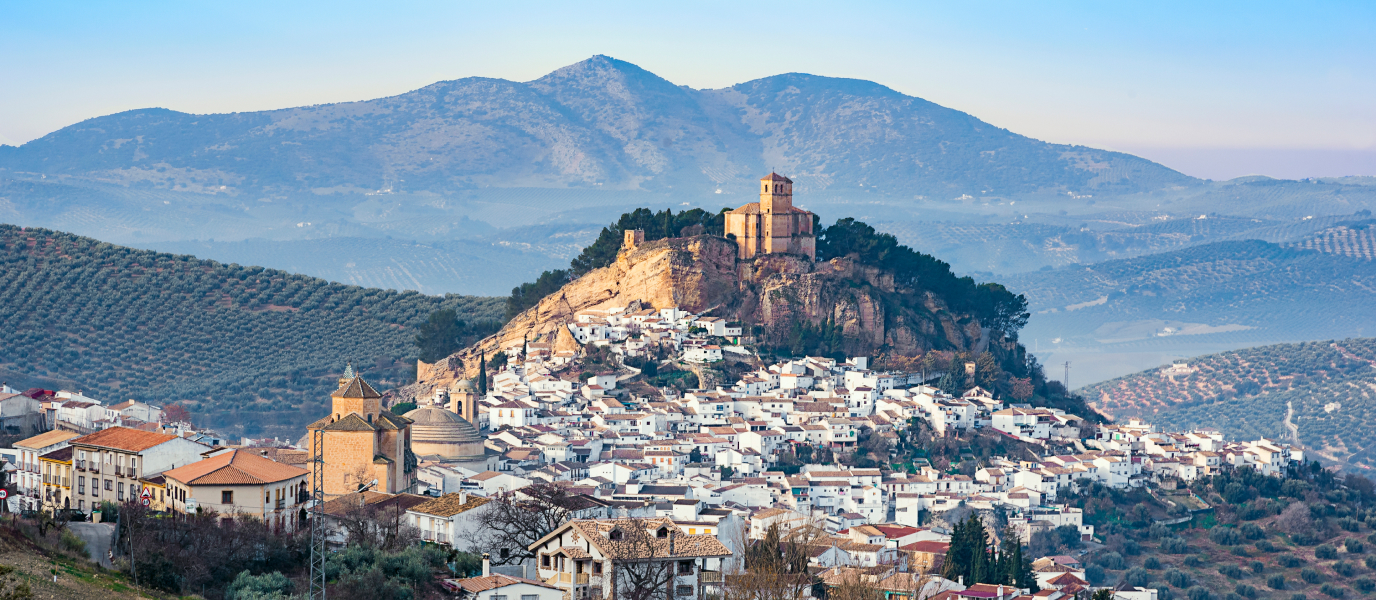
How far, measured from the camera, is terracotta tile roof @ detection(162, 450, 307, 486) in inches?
1251

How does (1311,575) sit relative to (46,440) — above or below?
below

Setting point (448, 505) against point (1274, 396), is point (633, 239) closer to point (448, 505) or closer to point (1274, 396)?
point (448, 505)

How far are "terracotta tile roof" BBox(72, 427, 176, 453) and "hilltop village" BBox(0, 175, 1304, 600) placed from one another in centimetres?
12

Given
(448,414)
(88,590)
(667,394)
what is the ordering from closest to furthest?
1. (88,590)
2. (448,414)
3. (667,394)

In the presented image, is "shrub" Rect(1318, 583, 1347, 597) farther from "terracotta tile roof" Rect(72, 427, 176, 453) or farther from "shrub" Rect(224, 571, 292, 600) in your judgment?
"shrub" Rect(224, 571, 292, 600)

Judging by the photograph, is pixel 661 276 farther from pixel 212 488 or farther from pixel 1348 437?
pixel 1348 437

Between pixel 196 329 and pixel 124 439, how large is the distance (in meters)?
65.4

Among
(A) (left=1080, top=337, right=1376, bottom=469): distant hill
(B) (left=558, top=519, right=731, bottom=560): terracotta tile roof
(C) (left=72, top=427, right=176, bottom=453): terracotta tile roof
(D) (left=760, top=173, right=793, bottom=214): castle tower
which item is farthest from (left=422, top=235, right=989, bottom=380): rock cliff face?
(A) (left=1080, top=337, right=1376, bottom=469): distant hill

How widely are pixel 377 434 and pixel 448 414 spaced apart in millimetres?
11847

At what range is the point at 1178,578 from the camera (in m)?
59.3

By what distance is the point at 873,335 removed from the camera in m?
75.2

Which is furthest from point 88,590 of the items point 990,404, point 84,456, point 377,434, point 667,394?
point 990,404

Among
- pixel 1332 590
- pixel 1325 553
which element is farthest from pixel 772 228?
pixel 1332 590

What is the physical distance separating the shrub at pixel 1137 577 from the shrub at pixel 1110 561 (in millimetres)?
389
